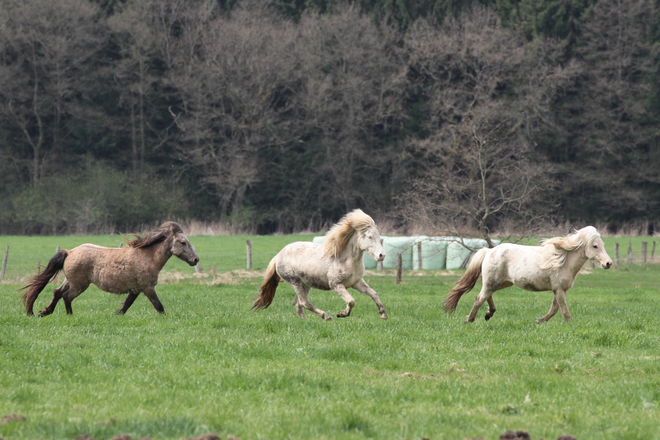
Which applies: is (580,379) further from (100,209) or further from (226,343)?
(100,209)

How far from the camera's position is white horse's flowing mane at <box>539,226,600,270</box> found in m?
13.3

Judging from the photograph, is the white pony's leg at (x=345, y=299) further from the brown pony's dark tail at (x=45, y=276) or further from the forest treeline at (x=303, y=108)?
the forest treeline at (x=303, y=108)

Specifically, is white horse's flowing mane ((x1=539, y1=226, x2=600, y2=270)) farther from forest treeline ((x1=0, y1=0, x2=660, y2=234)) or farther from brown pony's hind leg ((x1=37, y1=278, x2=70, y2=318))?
forest treeline ((x1=0, y1=0, x2=660, y2=234))

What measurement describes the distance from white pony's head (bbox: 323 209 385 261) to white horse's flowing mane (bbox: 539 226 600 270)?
278 cm

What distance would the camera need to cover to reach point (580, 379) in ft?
27.9

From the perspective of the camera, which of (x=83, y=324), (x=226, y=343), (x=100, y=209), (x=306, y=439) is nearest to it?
(x=306, y=439)

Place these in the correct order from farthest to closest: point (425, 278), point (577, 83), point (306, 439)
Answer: point (577, 83) → point (425, 278) → point (306, 439)

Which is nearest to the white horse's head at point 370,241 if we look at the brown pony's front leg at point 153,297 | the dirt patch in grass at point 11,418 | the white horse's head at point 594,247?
the white horse's head at point 594,247

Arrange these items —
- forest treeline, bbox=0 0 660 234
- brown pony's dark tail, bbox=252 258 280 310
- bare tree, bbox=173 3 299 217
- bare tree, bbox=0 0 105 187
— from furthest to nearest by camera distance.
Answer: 1. bare tree, bbox=173 3 299 217
2. forest treeline, bbox=0 0 660 234
3. bare tree, bbox=0 0 105 187
4. brown pony's dark tail, bbox=252 258 280 310

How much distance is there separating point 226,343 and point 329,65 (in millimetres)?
51037

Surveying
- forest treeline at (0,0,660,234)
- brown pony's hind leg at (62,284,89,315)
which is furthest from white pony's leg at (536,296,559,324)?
forest treeline at (0,0,660,234)

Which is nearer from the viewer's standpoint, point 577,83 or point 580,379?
point 580,379

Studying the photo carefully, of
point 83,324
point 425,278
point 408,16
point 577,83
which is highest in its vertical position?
point 408,16

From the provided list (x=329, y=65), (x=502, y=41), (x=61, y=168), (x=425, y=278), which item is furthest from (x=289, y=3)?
(x=425, y=278)
